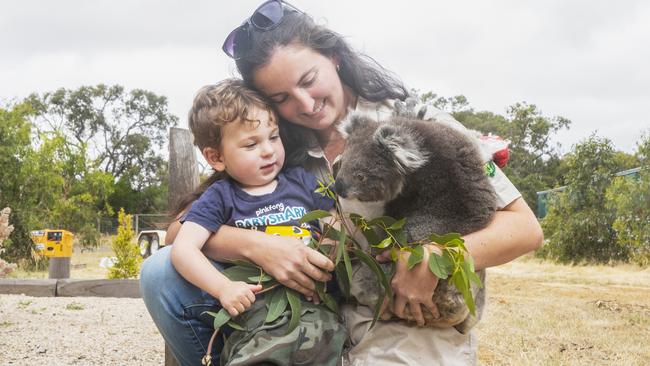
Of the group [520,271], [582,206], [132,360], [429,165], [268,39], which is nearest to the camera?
[429,165]

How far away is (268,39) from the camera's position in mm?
2596

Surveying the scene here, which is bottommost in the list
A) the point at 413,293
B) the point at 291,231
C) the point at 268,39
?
the point at 413,293

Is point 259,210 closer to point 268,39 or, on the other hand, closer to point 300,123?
point 300,123

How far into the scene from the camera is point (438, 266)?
6.68 ft

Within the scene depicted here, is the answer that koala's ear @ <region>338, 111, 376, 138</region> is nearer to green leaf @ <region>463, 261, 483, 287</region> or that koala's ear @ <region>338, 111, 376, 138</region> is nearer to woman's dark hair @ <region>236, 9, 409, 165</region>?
woman's dark hair @ <region>236, 9, 409, 165</region>

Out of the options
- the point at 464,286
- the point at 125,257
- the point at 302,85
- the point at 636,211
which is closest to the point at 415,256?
the point at 464,286

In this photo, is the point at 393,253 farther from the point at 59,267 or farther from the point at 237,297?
the point at 59,267

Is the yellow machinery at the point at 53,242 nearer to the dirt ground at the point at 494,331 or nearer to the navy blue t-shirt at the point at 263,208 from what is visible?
the dirt ground at the point at 494,331

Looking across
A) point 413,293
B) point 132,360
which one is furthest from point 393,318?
point 132,360

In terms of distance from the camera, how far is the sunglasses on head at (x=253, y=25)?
2650 millimetres

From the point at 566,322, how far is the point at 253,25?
5.47 metres

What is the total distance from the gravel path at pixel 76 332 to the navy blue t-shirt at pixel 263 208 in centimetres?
307

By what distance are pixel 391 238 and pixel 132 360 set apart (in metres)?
3.65

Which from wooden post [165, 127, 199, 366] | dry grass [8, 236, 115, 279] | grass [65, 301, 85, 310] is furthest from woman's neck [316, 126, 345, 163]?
dry grass [8, 236, 115, 279]
